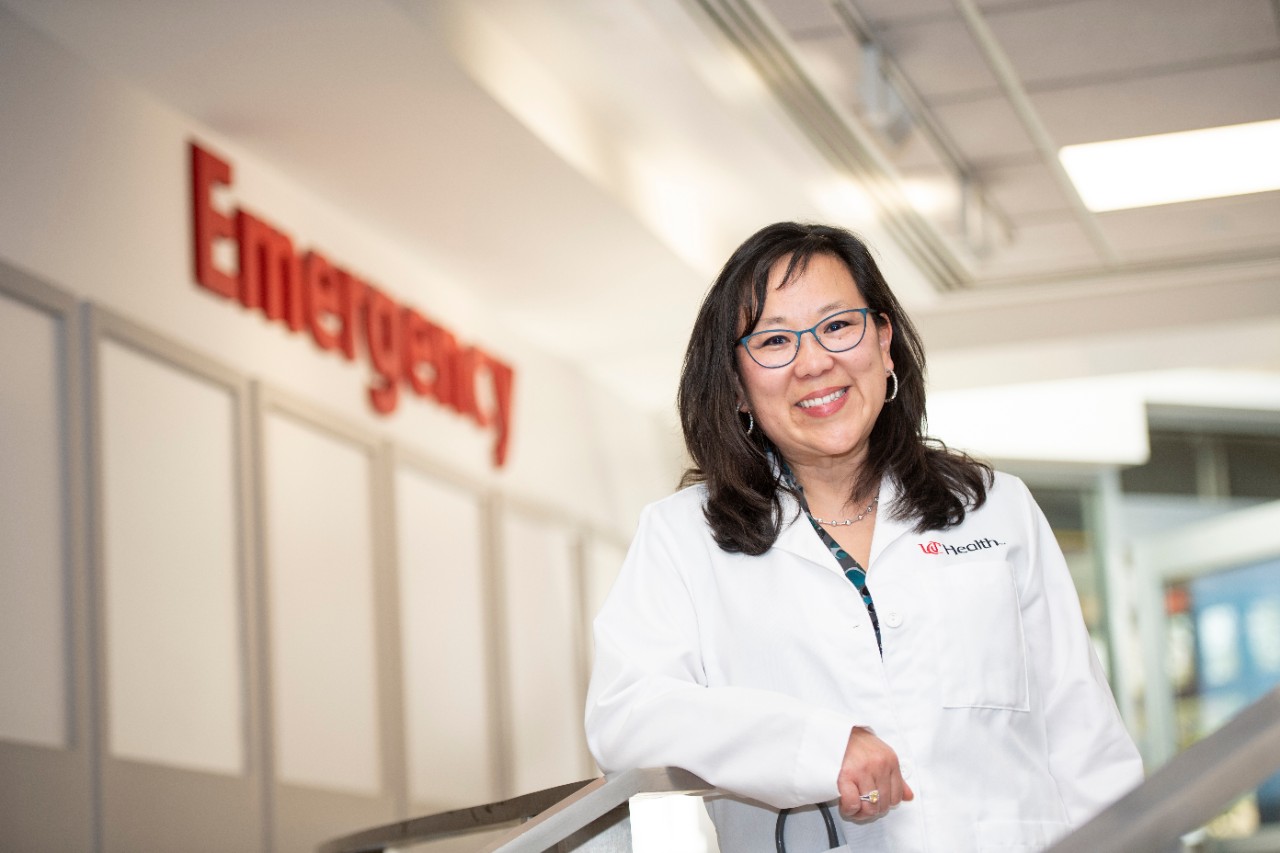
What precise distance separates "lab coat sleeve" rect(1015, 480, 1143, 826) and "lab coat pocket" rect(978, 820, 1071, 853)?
86 millimetres

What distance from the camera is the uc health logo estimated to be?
222 centimetres

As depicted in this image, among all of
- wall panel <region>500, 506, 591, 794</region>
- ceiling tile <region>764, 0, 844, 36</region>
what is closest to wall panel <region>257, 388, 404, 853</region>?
Answer: wall panel <region>500, 506, 591, 794</region>

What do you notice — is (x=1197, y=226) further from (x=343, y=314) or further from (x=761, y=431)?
(x=761, y=431)

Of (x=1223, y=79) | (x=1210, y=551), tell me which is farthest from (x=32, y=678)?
(x=1210, y=551)

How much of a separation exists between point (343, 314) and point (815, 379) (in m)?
4.58

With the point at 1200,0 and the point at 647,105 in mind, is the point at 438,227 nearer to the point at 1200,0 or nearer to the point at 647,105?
the point at 647,105

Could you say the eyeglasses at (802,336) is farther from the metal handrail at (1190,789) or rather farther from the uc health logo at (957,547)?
the metal handrail at (1190,789)

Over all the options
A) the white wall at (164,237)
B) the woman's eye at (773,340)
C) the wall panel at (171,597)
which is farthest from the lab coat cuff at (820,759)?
the white wall at (164,237)

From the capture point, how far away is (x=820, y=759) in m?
1.93

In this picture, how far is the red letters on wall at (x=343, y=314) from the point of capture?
566cm

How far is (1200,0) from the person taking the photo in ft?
18.3

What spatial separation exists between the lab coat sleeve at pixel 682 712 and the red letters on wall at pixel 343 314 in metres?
3.68

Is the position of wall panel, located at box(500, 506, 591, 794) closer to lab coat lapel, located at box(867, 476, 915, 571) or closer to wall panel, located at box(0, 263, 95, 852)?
wall panel, located at box(0, 263, 95, 852)

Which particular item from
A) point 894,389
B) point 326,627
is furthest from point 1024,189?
point 894,389
